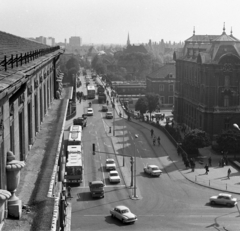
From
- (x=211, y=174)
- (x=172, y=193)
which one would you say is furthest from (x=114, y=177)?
(x=211, y=174)

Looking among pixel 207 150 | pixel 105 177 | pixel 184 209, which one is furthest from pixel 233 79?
pixel 184 209

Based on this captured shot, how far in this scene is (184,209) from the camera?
1471 inches

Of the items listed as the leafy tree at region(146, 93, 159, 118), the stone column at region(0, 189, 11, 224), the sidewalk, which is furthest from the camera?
the leafy tree at region(146, 93, 159, 118)

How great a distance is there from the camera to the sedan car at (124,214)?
3388cm

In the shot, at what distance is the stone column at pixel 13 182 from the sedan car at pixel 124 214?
2158 cm

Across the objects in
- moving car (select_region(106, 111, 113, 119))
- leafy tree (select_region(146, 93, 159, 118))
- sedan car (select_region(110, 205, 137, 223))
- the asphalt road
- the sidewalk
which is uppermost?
leafy tree (select_region(146, 93, 159, 118))

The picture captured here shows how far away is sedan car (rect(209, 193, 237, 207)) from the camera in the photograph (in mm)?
38188

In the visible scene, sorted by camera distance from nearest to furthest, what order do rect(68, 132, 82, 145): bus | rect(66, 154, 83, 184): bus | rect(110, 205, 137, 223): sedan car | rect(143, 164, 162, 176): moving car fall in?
rect(110, 205, 137, 223): sedan car
rect(66, 154, 83, 184): bus
rect(143, 164, 162, 176): moving car
rect(68, 132, 82, 145): bus

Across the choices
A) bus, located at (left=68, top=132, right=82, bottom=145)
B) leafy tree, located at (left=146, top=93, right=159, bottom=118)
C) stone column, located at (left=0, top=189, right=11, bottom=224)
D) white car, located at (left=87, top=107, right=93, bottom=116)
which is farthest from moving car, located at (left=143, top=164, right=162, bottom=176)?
stone column, located at (left=0, top=189, right=11, bottom=224)

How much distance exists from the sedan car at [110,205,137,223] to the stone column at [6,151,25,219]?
70.8 feet

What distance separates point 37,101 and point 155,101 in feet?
195

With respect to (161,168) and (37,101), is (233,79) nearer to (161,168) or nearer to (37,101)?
(161,168)

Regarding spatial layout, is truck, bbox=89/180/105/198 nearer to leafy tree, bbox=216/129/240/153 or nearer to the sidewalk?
the sidewalk

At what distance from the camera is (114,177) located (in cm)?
4453
